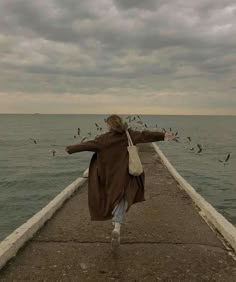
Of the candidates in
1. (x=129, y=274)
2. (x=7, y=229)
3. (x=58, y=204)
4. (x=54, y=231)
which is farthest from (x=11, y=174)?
(x=129, y=274)

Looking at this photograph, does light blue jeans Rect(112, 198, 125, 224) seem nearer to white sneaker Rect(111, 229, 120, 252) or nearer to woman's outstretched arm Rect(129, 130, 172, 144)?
white sneaker Rect(111, 229, 120, 252)

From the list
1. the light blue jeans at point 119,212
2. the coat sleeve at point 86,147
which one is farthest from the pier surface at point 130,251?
the coat sleeve at point 86,147

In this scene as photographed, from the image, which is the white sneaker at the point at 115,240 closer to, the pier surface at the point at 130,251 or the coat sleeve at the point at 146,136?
the pier surface at the point at 130,251

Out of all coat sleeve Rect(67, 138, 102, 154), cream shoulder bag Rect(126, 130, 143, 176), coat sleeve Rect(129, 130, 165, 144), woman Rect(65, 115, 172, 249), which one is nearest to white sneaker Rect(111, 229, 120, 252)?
woman Rect(65, 115, 172, 249)

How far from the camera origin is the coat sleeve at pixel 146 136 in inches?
228

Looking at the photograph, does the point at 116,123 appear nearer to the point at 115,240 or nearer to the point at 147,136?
the point at 147,136

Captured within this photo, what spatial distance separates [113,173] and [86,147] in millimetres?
556

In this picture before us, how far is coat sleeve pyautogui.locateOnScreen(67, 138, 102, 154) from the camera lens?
5.70 m

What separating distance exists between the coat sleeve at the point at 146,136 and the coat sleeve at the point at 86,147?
51cm

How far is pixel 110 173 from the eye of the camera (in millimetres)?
5848

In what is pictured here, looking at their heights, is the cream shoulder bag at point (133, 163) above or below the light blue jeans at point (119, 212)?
above

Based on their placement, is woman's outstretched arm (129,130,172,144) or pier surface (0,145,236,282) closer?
pier surface (0,145,236,282)

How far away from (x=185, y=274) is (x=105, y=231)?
7.04 feet

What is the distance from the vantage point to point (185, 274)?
518 cm
